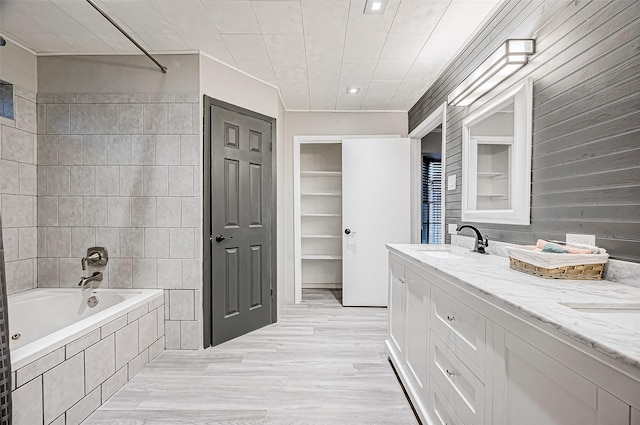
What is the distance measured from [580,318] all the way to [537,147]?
1167mm

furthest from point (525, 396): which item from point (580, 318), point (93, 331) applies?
point (93, 331)

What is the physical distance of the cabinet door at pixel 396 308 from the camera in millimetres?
2133

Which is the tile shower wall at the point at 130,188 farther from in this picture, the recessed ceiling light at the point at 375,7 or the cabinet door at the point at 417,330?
the cabinet door at the point at 417,330

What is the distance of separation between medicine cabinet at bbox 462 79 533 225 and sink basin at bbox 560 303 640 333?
86 centimetres

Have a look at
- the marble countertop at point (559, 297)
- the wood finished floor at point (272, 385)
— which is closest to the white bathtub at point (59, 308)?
the wood finished floor at point (272, 385)

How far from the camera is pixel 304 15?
6.82 feet

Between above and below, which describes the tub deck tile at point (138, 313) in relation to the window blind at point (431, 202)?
below

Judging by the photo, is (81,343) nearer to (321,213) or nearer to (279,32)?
(279,32)

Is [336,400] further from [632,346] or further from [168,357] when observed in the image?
[632,346]

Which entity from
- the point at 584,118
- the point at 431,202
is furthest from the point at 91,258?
the point at 431,202

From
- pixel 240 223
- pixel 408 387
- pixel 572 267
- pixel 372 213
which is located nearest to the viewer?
pixel 572 267

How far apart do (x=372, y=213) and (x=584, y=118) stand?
2661 millimetres

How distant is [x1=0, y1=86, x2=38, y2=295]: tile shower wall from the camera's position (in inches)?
95.9

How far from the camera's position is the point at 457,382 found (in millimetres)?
1293
